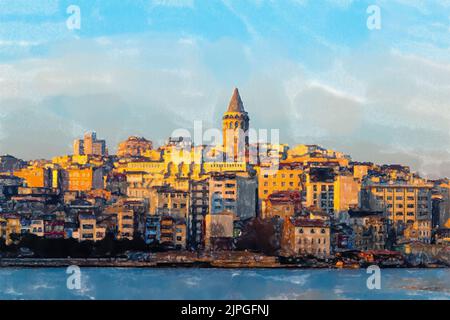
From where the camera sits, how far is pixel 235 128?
28.3m

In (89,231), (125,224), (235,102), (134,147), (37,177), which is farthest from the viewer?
(134,147)

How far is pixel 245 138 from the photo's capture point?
2900 cm

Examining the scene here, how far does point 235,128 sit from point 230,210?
19.1ft

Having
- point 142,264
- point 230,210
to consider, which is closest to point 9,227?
point 142,264

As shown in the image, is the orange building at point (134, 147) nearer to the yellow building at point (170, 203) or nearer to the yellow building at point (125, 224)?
the yellow building at point (170, 203)

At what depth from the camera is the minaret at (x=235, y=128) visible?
28047mm

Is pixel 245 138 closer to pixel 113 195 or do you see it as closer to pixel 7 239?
pixel 113 195

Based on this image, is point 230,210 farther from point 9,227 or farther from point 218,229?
point 9,227

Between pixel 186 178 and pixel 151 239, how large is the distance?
333cm

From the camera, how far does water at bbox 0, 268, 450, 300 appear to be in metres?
16.5

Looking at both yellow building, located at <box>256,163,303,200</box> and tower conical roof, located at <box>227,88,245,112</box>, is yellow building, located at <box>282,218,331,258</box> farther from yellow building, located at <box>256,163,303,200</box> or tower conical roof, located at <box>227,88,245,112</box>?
tower conical roof, located at <box>227,88,245,112</box>

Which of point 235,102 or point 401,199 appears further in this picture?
point 235,102

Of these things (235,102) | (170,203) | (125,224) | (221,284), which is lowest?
(221,284)
